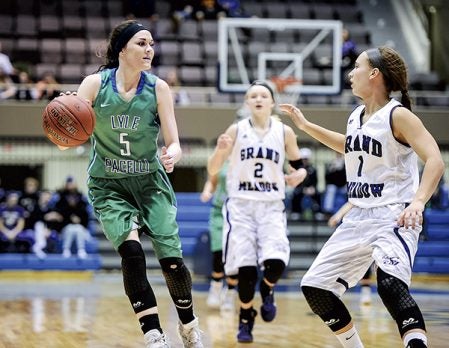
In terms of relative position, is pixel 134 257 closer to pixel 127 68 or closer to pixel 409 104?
pixel 127 68

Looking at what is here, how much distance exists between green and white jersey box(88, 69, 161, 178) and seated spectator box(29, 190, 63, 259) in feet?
31.3

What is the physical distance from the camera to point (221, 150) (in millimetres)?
6500

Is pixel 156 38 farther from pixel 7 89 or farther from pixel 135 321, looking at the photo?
pixel 135 321

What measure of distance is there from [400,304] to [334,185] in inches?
468

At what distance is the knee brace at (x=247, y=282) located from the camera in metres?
6.51

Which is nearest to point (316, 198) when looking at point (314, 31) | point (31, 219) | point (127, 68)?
point (314, 31)

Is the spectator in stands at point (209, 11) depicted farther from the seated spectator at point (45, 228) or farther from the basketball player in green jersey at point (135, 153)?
the basketball player in green jersey at point (135, 153)

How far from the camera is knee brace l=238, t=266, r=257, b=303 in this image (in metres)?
6.51

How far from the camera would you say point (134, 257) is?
490cm

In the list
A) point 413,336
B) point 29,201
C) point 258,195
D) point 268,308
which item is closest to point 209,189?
point 258,195

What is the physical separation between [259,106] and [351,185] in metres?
2.27

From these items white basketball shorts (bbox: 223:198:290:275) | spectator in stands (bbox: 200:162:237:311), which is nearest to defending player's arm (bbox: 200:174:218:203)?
spectator in stands (bbox: 200:162:237:311)

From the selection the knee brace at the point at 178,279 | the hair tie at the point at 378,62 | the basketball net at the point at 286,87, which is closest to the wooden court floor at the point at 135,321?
the knee brace at the point at 178,279

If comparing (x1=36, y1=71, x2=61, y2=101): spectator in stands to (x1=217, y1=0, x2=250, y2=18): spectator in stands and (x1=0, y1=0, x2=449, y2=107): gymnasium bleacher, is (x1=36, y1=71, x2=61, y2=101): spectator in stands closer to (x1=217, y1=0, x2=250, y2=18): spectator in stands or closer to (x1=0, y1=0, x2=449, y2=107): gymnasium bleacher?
(x1=0, y1=0, x2=449, y2=107): gymnasium bleacher
